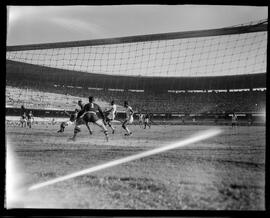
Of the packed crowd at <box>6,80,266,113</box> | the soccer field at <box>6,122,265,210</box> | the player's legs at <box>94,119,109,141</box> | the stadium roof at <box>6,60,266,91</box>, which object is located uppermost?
the stadium roof at <box>6,60,266,91</box>

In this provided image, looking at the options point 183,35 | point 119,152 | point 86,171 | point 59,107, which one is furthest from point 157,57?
point 59,107

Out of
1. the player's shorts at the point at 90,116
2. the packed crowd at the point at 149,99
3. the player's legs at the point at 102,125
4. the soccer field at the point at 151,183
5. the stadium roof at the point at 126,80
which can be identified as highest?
the stadium roof at the point at 126,80

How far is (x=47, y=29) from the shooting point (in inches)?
249

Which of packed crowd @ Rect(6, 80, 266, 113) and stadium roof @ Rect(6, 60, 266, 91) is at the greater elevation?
stadium roof @ Rect(6, 60, 266, 91)

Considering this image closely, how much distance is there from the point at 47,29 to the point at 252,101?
99.2 feet

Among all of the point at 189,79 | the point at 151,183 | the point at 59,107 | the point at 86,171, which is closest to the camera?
the point at 151,183

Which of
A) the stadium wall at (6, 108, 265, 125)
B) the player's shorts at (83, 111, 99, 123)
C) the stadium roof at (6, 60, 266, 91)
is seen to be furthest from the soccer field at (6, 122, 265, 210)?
the stadium roof at (6, 60, 266, 91)

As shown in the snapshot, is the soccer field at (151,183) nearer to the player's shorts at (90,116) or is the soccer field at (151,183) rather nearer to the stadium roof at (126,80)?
the player's shorts at (90,116)

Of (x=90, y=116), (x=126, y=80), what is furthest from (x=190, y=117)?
(x=90, y=116)

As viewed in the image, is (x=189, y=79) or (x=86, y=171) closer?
(x=86, y=171)

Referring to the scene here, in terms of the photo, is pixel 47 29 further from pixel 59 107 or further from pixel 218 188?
pixel 59 107

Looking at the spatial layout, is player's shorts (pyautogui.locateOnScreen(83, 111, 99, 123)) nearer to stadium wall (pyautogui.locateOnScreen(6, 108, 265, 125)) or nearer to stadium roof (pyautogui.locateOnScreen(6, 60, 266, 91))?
stadium wall (pyautogui.locateOnScreen(6, 108, 265, 125))

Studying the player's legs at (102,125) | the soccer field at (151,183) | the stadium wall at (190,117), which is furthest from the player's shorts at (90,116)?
the stadium wall at (190,117)

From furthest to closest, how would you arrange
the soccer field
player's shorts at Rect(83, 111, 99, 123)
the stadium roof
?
the stadium roof
player's shorts at Rect(83, 111, 99, 123)
the soccer field
